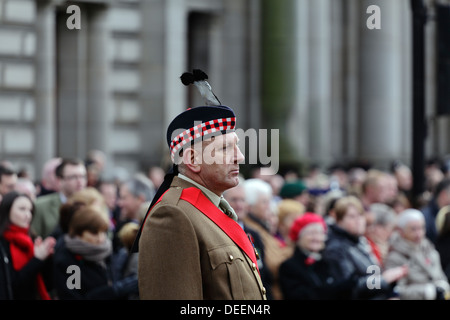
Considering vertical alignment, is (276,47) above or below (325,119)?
above

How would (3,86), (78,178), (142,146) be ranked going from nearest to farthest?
A: (78,178), (3,86), (142,146)

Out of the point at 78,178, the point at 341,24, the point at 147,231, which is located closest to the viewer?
the point at 147,231

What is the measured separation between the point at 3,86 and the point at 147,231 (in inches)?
428

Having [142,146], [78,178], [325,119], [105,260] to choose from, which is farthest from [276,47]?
[105,260]

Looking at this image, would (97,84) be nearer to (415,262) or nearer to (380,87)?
(415,262)

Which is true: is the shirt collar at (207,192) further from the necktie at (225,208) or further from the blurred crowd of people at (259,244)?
the blurred crowd of people at (259,244)

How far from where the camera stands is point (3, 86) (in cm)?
1387

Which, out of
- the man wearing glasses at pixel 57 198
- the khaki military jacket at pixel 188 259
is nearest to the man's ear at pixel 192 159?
the khaki military jacket at pixel 188 259

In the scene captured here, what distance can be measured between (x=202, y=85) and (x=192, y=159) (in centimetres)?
36

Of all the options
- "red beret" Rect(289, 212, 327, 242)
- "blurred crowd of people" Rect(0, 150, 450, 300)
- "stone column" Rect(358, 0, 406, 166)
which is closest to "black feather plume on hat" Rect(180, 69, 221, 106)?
"blurred crowd of people" Rect(0, 150, 450, 300)

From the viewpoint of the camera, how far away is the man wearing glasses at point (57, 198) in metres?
7.96

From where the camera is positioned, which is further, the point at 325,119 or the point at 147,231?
the point at 325,119

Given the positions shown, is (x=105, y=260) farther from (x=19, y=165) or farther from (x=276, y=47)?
(x=276, y=47)

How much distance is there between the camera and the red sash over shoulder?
148 inches
